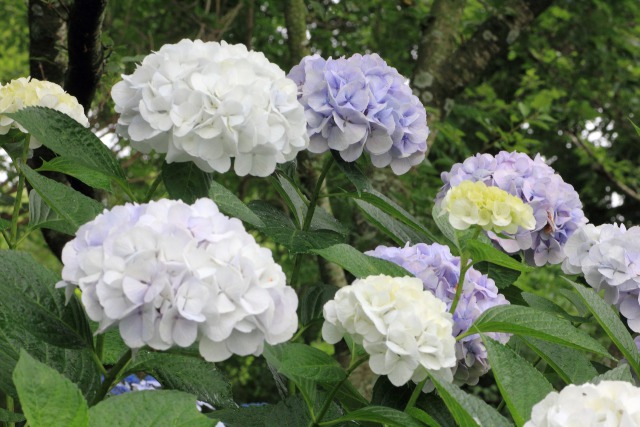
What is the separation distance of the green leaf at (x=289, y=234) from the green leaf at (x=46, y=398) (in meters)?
0.53

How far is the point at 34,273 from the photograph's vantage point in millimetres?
906

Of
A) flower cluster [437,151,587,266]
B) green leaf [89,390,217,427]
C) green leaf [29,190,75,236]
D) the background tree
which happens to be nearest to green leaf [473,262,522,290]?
flower cluster [437,151,587,266]

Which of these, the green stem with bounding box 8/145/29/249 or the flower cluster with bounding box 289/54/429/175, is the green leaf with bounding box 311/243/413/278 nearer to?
the flower cluster with bounding box 289/54/429/175

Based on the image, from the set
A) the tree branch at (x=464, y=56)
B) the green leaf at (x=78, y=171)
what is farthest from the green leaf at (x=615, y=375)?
the tree branch at (x=464, y=56)

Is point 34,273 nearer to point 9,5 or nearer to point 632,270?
point 632,270

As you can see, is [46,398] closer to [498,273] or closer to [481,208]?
[481,208]

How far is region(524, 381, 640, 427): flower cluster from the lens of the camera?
0.70 m

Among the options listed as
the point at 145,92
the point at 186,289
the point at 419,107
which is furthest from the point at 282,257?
the point at 186,289

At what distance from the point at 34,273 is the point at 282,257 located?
11.4 feet

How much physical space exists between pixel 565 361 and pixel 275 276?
52 centimetres

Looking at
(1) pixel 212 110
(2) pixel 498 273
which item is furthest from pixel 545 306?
(1) pixel 212 110

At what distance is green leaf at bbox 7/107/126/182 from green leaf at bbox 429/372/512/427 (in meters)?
0.54

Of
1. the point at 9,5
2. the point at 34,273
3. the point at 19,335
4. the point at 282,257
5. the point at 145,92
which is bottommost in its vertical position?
the point at 282,257

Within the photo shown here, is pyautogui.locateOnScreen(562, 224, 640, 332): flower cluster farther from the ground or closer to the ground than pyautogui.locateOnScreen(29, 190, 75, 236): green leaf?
farther from the ground
